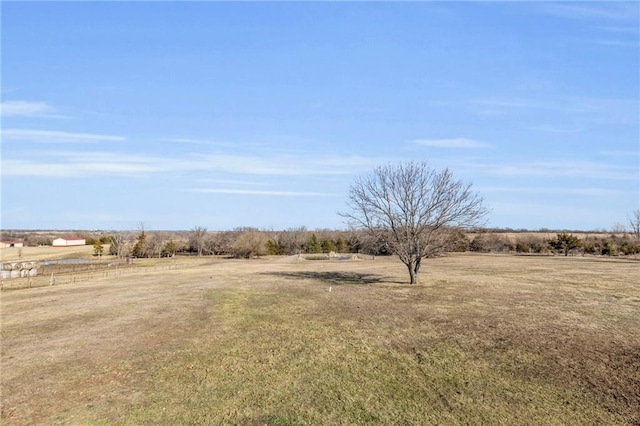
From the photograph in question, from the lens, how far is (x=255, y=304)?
21344 millimetres

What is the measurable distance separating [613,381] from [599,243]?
77775 mm

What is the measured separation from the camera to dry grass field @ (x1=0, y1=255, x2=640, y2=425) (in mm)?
8812

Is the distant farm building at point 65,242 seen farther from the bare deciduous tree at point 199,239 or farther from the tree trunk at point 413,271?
the tree trunk at point 413,271

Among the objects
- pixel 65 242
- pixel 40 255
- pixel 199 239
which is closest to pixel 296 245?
pixel 199 239

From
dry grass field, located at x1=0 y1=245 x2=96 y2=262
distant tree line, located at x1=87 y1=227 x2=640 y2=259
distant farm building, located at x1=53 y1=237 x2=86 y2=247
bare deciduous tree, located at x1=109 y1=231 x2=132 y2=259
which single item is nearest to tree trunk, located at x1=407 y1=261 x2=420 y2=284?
distant tree line, located at x1=87 y1=227 x2=640 y2=259

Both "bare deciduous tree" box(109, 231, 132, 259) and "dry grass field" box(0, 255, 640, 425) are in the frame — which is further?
"bare deciduous tree" box(109, 231, 132, 259)

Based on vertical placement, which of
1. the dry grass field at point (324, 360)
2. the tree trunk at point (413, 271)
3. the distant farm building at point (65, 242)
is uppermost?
the distant farm building at point (65, 242)

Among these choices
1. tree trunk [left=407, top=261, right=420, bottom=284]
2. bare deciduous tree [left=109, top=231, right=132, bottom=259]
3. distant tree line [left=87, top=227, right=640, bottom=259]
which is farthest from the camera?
bare deciduous tree [left=109, top=231, right=132, bottom=259]

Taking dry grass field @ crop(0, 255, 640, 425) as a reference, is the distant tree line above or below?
above

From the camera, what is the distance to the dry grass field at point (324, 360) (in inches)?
347

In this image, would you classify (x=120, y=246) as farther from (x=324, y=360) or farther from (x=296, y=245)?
(x=324, y=360)

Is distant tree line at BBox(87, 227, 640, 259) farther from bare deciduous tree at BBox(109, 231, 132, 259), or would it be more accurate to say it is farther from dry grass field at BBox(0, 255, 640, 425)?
dry grass field at BBox(0, 255, 640, 425)

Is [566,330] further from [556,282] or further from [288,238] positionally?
[288,238]

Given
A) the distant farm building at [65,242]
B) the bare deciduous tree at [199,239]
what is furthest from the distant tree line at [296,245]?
the distant farm building at [65,242]
